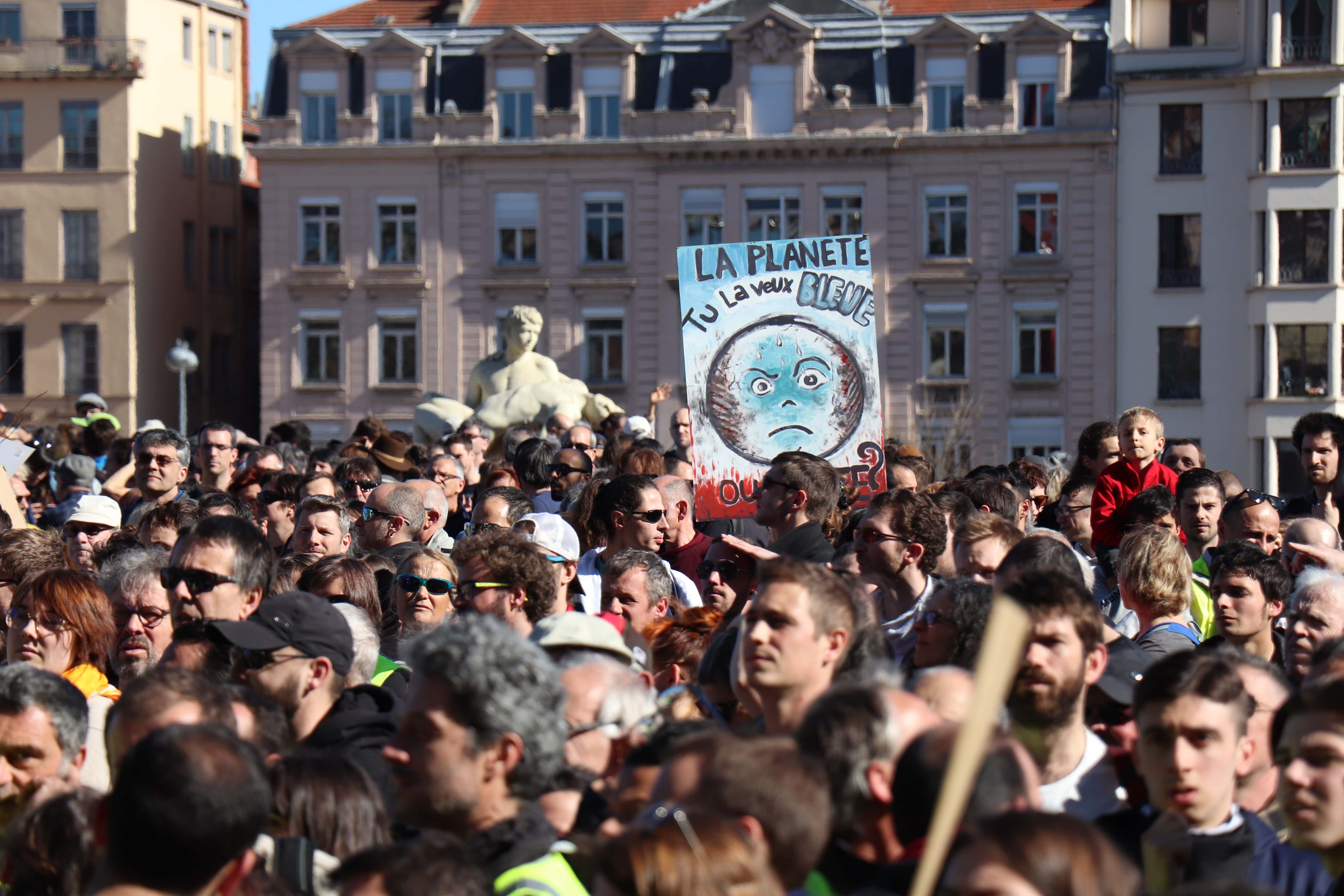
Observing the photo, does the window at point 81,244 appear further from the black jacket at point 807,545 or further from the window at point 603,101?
the black jacket at point 807,545

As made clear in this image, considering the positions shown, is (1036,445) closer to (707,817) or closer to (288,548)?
(288,548)

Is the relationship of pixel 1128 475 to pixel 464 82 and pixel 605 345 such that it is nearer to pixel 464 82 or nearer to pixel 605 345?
pixel 605 345

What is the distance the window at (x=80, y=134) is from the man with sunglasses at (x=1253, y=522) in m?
39.8

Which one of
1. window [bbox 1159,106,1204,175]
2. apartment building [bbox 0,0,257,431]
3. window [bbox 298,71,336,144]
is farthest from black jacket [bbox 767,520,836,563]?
apartment building [bbox 0,0,257,431]

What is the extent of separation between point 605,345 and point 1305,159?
1607cm

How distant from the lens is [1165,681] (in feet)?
14.7

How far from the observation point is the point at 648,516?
824 centimetres

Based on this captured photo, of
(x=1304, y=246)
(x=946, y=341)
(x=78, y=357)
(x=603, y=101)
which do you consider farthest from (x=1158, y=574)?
(x=78, y=357)

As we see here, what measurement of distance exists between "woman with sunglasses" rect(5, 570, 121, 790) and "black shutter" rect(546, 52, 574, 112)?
3573cm

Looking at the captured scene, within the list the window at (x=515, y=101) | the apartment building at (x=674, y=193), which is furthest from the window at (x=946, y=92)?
the window at (x=515, y=101)

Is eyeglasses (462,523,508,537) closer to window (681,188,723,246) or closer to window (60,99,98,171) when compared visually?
window (681,188,723,246)

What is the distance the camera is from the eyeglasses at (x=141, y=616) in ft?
22.8

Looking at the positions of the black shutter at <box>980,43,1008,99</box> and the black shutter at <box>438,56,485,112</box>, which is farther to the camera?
the black shutter at <box>438,56,485,112</box>

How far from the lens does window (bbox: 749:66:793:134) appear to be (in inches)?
1591
